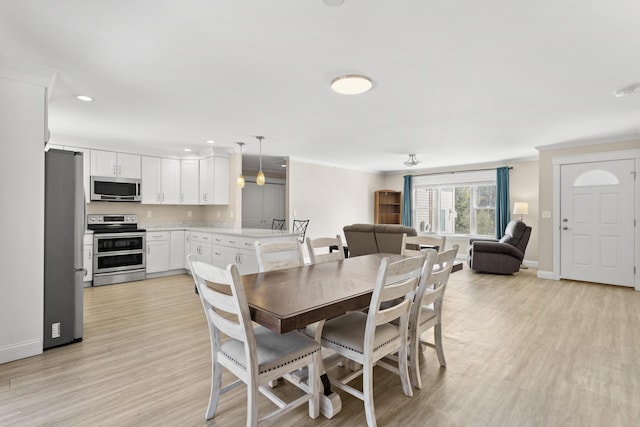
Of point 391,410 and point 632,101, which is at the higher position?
point 632,101

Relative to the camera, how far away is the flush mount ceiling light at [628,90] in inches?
114

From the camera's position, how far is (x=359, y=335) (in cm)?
189

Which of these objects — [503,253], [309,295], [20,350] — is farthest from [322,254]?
[503,253]

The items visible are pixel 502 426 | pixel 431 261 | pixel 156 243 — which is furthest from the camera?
pixel 156 243

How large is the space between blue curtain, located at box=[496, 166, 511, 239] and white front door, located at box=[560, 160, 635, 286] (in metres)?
1.72

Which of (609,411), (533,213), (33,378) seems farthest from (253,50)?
(533,213)

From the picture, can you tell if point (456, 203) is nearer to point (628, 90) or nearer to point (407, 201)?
point (407, 201)

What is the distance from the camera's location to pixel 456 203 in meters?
8.21

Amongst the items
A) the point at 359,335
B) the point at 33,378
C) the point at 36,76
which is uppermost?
the point at 36,76

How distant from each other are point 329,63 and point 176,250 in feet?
15.6

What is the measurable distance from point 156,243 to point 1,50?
3761mm

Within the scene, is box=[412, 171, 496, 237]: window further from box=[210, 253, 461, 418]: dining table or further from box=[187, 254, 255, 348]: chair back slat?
box=[187, 254, 255, 348]: chair back slat

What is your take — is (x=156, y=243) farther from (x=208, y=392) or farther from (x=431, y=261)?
(x=431, y=261)

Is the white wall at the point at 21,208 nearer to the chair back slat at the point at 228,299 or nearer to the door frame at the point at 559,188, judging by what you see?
the chair back slat at the point at 228,299
